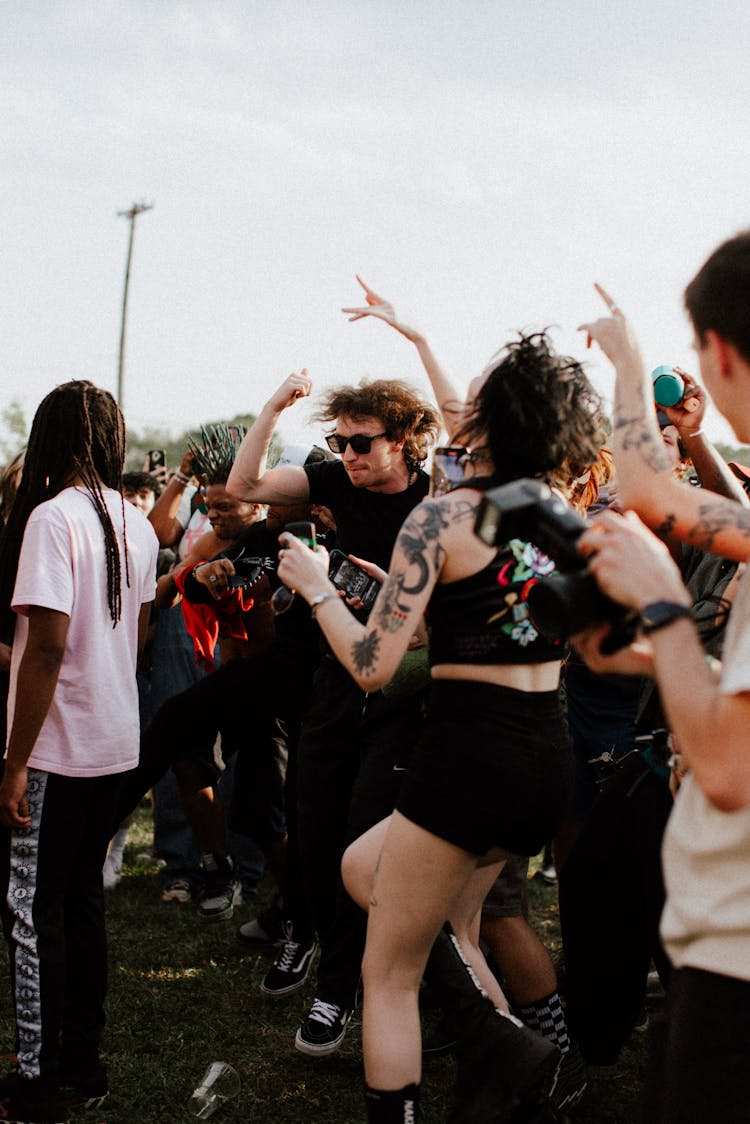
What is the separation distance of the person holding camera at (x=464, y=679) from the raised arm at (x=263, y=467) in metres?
1.33

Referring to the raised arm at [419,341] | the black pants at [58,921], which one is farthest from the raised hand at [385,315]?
the black pants at [58,921]

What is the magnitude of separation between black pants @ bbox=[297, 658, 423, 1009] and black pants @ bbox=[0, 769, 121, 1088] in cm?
84

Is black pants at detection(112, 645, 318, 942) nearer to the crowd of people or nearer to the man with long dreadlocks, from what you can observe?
the crowd of people

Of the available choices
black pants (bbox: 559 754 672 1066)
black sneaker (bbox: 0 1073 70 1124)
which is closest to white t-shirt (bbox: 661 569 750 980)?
black pants (bbox: 559 754 672 1066)

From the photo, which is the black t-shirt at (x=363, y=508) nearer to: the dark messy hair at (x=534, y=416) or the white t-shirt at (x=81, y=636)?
the white t-shirt at (x=81, y=636)

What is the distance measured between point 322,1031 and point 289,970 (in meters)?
0.64

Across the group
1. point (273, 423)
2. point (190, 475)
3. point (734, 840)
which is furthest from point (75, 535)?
point (190, 475)

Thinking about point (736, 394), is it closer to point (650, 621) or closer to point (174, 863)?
point (650, 621)

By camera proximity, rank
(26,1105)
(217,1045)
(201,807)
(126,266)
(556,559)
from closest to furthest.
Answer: (556,559)
(26,1105)
(217,1045)
(201,807)
(126,266)

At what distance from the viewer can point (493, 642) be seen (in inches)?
100.0

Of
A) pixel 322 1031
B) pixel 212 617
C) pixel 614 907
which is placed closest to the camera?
pixel 614 907

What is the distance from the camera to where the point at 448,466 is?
2730 millimetres

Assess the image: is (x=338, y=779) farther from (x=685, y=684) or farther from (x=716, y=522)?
(x=685, y=684)

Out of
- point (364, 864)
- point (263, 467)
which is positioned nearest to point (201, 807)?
point (263, 467)
